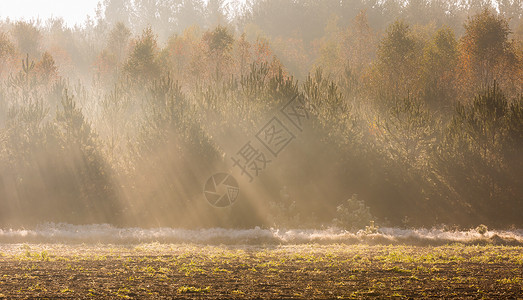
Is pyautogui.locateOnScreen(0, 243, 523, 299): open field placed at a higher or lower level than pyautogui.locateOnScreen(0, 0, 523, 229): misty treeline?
lower

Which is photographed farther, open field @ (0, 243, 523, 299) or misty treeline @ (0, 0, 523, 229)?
misty treeline @ (0, 0, 523, 229)

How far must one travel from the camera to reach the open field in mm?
13984

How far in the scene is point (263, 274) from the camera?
55.6 ft

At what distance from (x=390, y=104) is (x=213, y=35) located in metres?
30.0

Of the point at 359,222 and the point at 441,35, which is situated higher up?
the point at 441,35

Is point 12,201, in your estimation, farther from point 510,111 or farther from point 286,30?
point 286,30

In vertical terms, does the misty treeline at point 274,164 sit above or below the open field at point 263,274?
above

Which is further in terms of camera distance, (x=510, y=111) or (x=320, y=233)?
(x=510, y=111)

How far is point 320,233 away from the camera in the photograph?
3053cm

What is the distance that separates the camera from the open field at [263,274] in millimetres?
13984

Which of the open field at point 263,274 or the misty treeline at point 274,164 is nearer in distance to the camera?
the open field at point 263,274

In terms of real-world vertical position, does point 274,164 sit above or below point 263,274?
above

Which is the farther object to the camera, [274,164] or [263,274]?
[274,164]

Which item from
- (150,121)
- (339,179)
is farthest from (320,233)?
(150,121)
